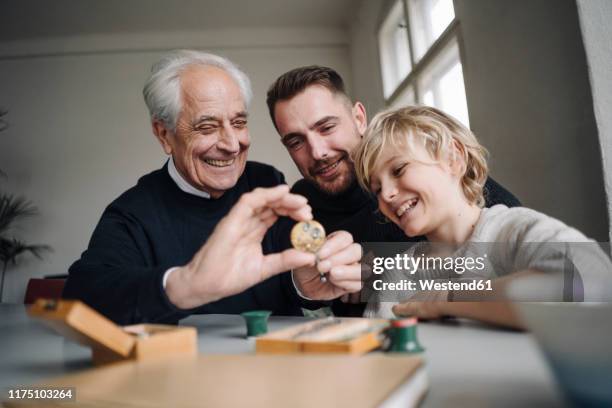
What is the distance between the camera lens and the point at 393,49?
2266mm

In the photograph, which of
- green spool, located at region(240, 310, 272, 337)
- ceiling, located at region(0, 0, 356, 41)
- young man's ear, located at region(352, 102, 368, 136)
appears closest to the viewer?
green spool, located at region(240, 310, 272, 337)

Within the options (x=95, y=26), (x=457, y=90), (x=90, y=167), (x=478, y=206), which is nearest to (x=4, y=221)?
(x=90, y=167)

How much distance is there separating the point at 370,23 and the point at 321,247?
1992 millimetres

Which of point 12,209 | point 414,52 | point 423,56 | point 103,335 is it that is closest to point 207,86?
point 103,335

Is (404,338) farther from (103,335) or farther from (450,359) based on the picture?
(103,335)

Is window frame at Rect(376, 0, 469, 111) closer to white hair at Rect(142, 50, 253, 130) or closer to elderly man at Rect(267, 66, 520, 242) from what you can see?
elderly man at Rect(267, 66, 520, 242)

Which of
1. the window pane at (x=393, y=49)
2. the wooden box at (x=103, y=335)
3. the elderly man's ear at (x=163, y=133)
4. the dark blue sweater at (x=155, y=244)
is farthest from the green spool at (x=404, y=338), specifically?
the window pane at (x=393, y=49)

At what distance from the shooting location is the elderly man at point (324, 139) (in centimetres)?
123

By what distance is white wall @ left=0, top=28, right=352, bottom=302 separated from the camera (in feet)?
9.50

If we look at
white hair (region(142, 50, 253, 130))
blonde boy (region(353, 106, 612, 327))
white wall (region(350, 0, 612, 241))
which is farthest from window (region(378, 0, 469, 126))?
white hair (region(142, 50, 253, 130))

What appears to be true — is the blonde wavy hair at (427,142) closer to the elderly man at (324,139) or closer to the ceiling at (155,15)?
the elderly man at (324,139)

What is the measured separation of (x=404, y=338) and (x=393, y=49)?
2099 mm

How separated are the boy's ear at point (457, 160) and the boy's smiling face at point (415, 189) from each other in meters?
0.02

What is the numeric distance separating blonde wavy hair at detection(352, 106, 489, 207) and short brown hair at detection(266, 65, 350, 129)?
0.37 m
